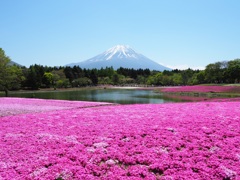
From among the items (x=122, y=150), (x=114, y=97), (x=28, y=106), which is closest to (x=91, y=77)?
(x=114, y=97)

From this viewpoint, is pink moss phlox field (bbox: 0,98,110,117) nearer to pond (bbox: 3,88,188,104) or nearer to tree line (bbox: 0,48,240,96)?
pond (bbox: 3,88,188,104)

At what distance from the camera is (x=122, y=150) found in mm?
9602

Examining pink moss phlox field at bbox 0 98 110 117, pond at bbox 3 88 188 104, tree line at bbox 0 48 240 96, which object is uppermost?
tree line at bbox 0 48 240 96

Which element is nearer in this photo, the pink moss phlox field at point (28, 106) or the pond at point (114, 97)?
the pink moss phlox field at point (28, 106)

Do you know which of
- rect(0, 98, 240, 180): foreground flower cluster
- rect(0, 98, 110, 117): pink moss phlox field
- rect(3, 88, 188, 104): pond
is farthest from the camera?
rect(3, 88, 188, 104): pond

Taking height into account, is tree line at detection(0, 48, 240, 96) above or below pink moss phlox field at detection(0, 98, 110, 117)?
above

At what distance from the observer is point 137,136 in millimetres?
11414

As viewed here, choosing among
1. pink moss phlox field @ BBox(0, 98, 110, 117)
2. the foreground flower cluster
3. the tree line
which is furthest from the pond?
the foreground flower cluster

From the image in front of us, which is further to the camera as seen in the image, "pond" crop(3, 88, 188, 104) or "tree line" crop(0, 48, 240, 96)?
"tree line" crop(0, 48, 240, 96)

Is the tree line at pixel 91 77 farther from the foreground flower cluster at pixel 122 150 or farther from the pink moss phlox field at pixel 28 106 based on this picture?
the foreground flower cluster at pixel 122 150

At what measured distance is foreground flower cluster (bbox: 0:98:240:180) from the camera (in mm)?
7672

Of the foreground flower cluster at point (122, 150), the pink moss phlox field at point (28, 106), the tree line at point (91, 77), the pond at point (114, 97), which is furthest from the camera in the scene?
the tree line at point (91, 77)

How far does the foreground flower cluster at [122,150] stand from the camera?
25.2 feet

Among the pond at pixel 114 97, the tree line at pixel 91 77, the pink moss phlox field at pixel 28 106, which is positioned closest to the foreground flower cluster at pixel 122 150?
the pink moss phlox field at pixel 28 106
